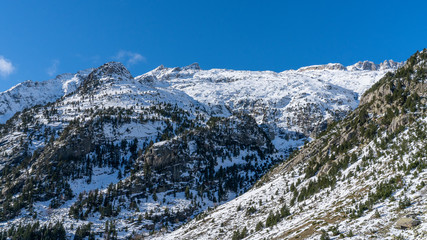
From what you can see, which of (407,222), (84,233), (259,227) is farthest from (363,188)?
(84,233)

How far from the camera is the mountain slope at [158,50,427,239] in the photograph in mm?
28344

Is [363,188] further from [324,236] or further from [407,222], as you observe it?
[407,222]

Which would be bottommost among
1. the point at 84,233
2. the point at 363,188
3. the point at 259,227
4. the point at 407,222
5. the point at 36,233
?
the point at 407,222

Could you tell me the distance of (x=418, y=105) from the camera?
5419 centimetres

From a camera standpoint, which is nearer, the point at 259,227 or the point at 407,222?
the point at 407,222

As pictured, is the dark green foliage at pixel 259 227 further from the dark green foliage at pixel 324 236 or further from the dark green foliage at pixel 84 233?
the dark green foliage at pixel 84 233

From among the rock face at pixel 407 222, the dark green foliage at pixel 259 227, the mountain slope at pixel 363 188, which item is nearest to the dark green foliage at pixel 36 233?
the mountain slope at pixel 363 188

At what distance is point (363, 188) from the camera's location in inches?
1598

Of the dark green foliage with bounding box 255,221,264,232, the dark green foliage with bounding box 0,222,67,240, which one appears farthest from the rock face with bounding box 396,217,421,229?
the dark green foliage with bounding box 0,222,67,240

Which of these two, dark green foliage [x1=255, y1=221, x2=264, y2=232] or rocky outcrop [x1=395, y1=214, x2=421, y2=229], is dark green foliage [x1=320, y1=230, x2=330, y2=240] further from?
dark green foliage [x1=255, y1=221, x2=264, y2=232]

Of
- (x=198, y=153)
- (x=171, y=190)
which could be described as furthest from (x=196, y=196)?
(x=198, y=153)

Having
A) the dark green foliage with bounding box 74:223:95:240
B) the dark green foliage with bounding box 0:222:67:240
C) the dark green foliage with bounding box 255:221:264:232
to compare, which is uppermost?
the dark green foliage with bounding box 0:222:67:240

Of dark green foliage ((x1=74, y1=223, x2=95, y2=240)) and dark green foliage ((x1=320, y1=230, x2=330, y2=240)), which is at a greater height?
dark green foliage ((x1=74, y1=223, x2=95, y2=240))

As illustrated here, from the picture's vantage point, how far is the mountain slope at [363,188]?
28344mm
